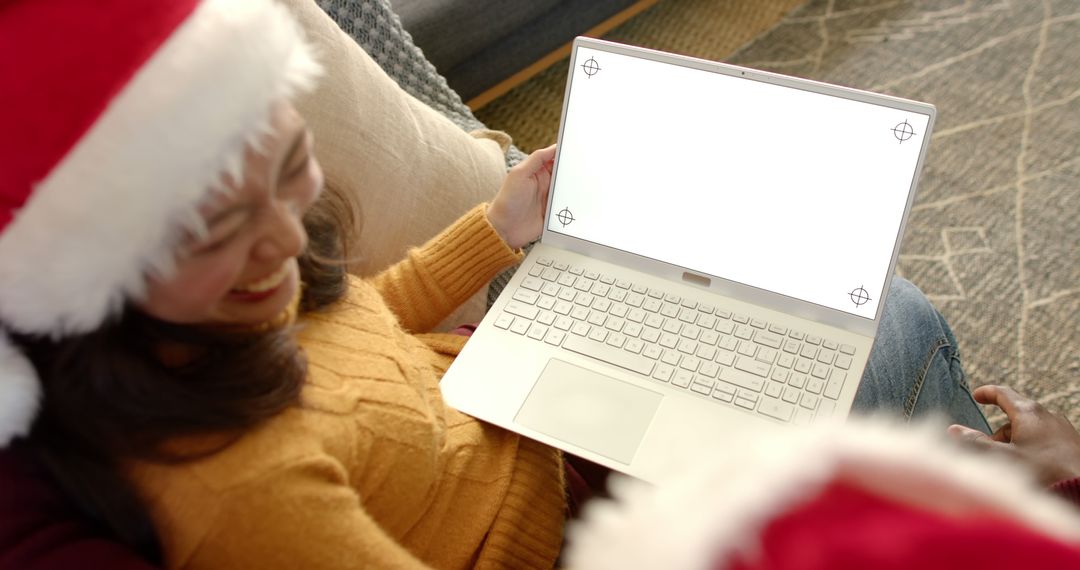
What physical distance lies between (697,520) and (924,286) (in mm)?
1405

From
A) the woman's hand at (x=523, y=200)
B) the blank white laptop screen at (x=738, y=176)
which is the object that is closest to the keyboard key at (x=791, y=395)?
the blank white laptop screen at (x=738, y=176)

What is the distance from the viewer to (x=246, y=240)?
0.60 metres

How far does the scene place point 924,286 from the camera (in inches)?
62.1

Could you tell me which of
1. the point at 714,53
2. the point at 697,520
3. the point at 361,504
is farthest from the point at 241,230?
the point at 714,53

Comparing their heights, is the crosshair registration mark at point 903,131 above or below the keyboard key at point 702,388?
above

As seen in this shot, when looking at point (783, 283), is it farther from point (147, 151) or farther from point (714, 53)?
point (714, 53)

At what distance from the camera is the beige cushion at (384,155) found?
1.00 metres

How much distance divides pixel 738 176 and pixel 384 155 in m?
0.45

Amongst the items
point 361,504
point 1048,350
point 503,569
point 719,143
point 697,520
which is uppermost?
point 697,520

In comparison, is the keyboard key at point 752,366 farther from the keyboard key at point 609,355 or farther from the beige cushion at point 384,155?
the beige cushion at point 384,155

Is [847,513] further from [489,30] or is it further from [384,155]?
[489,30]

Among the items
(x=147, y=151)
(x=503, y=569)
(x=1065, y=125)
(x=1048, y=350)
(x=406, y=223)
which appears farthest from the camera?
(x=1065, y=125)

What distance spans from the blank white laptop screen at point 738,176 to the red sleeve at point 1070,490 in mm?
246

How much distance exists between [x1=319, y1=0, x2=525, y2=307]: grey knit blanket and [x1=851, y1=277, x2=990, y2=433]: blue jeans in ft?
1.67
